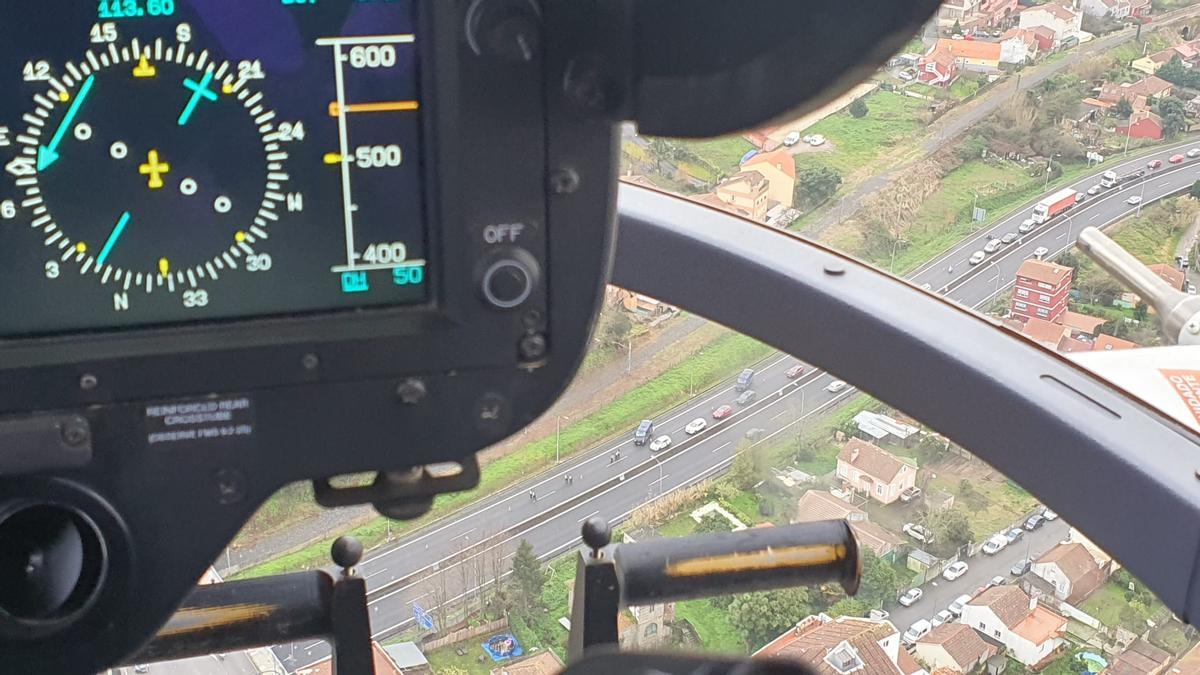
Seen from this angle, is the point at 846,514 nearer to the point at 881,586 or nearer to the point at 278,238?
the point at 881,586

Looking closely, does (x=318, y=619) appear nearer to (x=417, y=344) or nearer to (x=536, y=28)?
(x=417, y=344)

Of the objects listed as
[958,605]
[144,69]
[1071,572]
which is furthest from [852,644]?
[144,69]

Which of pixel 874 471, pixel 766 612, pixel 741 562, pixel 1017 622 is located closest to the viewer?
pixel 741 562

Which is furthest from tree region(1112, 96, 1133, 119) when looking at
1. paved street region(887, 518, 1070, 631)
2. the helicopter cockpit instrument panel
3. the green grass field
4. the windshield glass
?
the helicopter cockpit instrument panel

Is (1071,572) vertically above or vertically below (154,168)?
below

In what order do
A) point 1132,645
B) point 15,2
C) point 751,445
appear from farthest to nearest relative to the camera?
point 751,445 → point 1132,645 → point 15,2

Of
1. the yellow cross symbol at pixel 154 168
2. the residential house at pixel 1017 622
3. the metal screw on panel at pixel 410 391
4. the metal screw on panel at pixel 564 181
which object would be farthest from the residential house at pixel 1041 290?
the yellow cross symbol at pixel 154 168

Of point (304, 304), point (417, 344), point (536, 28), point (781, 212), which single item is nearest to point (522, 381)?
point (417, 344)
